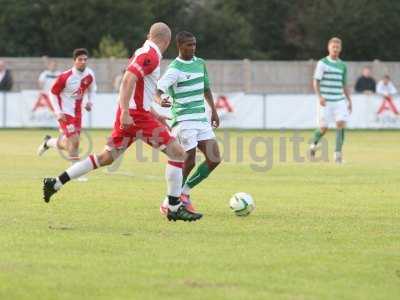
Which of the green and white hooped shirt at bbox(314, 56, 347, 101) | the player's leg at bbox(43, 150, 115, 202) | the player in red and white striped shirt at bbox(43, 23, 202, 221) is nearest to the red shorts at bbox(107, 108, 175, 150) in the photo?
the player in red and white striped shirt at bbox(43, 23, 202, 221)

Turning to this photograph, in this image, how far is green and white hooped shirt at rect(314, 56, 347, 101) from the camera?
2272 centimetres

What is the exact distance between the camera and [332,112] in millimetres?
22859

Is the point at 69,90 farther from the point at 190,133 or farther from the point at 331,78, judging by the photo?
the point at 331,78

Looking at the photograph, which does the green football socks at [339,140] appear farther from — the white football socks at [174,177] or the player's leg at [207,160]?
the white football socks at [174,177]

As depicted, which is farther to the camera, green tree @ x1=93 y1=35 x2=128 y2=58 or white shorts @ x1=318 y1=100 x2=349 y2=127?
green tree @ x1=93 y1=35 x2=128 y2=58

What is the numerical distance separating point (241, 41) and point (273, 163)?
35.5 metres

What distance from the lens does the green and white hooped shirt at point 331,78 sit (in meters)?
22.7

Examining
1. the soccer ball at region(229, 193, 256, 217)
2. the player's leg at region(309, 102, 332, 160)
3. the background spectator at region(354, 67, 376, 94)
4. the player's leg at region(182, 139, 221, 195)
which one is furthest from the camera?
the background spectator at region(354, 67, 376, 94)

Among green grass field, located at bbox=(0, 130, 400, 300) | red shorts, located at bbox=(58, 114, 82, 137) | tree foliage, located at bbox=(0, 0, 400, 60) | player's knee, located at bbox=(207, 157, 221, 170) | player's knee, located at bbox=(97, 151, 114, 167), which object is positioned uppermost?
tree foliage, located at bbox=(0, 0, 400, 60)

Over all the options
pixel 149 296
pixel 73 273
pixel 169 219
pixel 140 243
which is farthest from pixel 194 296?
pixel 169 219

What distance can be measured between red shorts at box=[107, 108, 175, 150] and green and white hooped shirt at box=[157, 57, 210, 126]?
A: 38.5 inches

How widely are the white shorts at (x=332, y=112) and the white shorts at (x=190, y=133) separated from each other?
381 inches

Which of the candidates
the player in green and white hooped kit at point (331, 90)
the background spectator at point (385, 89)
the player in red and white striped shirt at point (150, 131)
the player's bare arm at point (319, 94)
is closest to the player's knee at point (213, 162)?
the player in red and white striped shirt at point (150, 131)

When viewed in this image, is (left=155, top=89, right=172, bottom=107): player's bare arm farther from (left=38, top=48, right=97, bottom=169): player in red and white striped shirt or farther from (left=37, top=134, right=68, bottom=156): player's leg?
(left=37, top=134, right=68, bottom=156): player's leg
